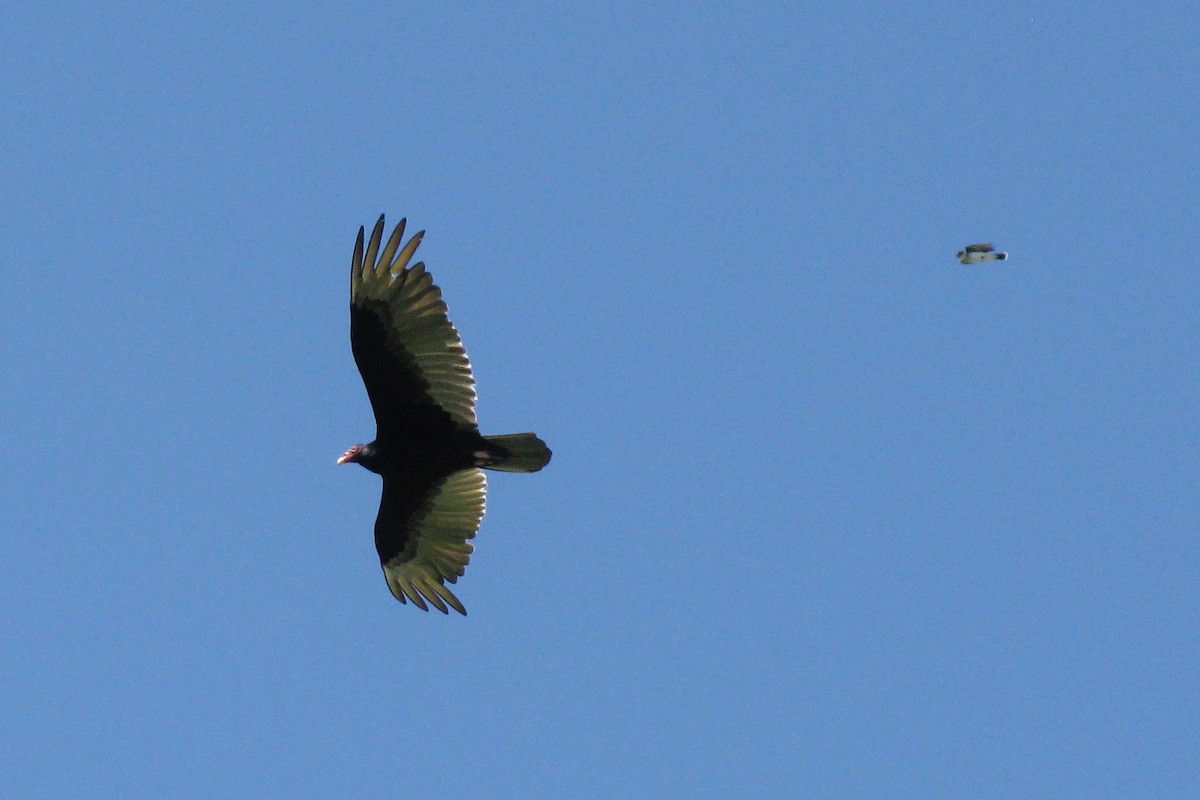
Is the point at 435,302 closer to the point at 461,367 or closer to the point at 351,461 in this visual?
the point at 461,367

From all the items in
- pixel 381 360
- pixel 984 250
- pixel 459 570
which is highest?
pixel 984 250

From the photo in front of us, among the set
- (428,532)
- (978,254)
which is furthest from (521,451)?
(978,254)

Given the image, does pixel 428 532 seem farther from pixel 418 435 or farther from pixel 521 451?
pixel 521 451

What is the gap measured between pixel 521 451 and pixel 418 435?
1005 millimetres

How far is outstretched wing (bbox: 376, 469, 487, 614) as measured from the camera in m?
17.8

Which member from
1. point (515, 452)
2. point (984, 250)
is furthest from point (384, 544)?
point (984, 250)

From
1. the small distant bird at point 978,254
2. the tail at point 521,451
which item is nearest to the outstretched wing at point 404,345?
the tail at point 521,451

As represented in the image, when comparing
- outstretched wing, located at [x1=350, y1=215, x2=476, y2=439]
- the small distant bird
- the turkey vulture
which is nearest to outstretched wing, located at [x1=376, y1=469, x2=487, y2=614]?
the turkey vulture

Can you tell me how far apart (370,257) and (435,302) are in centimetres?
64

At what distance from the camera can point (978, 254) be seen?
18.7m

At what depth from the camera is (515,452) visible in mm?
16766

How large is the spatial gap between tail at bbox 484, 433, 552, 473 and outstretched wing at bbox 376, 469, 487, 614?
892 millimetres

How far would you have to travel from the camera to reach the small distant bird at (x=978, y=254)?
18.6 m

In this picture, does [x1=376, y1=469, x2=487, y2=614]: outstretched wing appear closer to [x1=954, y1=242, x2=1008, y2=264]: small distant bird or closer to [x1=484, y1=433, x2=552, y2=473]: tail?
[x1=484, y1=433, x2=552, y2=473]: tail
